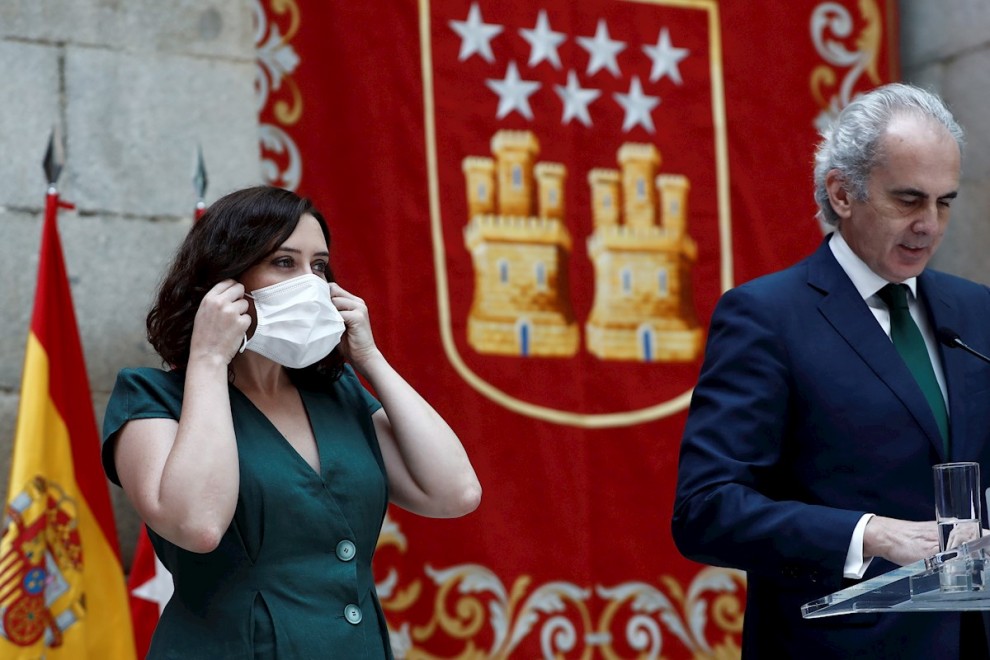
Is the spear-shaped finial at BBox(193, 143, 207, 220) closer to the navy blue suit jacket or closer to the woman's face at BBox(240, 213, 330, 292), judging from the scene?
the woman's face at BBox(240, 213, 330, 292)

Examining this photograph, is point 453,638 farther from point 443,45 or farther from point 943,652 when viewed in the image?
point 943,652

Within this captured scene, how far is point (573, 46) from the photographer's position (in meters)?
5.10

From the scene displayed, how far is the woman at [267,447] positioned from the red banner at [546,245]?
1739 mm

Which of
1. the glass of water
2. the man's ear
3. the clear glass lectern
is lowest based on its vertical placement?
the clear glass lectern

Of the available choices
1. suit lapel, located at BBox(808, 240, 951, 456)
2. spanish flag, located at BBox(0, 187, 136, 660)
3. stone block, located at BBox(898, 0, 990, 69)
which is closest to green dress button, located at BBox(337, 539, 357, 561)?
suit lapel, located at BBox(808, 240, 951, 456)

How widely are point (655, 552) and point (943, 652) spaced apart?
2.43 metres

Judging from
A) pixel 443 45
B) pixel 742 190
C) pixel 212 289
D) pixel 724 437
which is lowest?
pixel 724 437

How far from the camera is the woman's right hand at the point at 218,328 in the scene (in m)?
2.62

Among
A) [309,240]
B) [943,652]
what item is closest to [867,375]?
[943,652]

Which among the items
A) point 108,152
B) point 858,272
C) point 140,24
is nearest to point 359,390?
Result: point 858,272

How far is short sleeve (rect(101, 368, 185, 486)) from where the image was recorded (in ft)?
8.46

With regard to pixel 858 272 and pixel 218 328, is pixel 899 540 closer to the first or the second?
pixel 858 272

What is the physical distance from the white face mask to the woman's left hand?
0.31 feet

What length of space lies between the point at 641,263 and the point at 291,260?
97.4 inches
